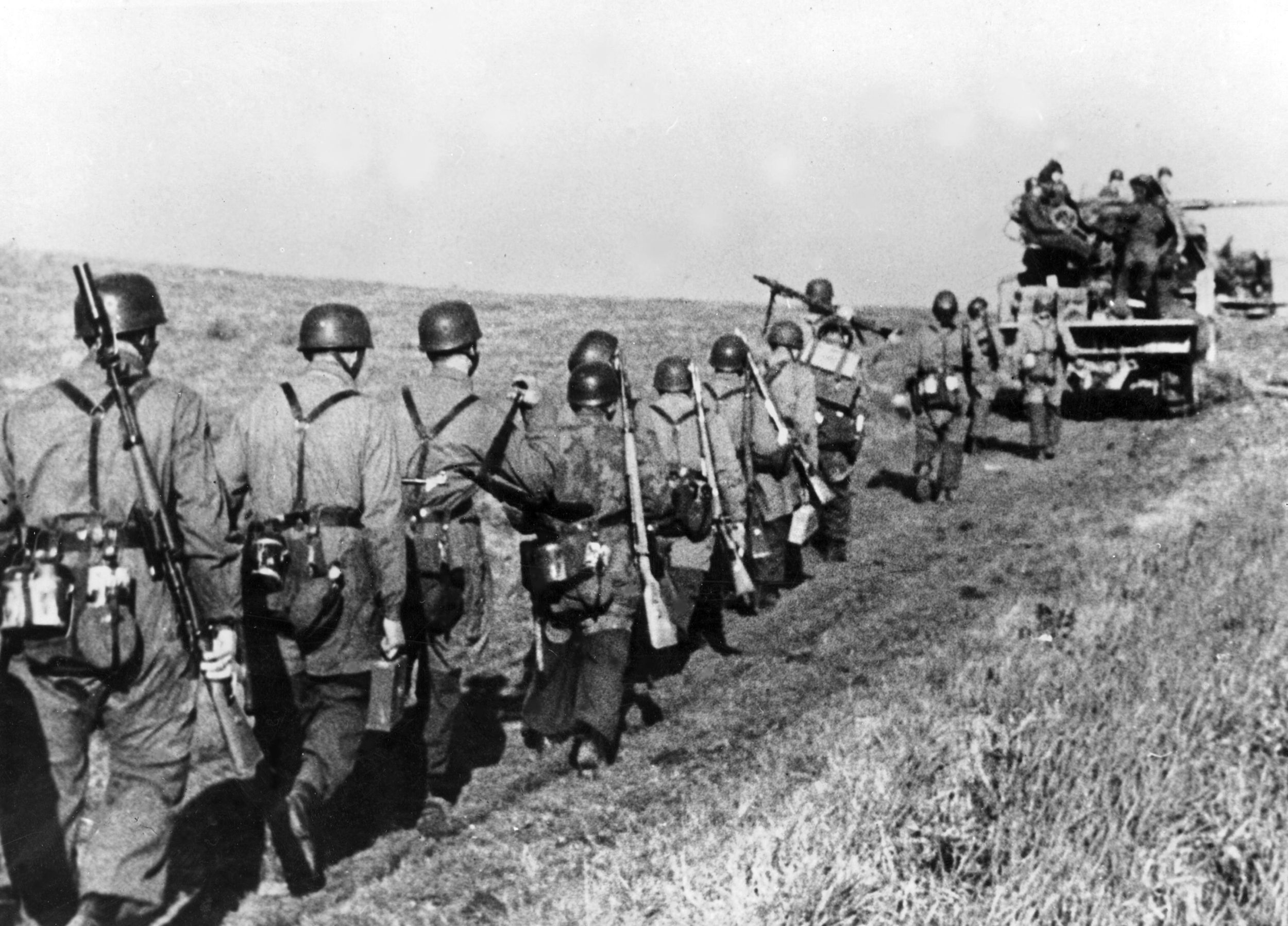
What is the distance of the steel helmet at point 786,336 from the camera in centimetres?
962

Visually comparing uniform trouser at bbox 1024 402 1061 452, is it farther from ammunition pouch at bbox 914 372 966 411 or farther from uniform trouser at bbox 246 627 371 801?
uniform trouser at bbox 246 627 371 801

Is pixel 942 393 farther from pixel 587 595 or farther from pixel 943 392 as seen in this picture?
pixel 587 595

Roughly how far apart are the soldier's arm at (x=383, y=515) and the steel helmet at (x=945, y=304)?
945 centimetres

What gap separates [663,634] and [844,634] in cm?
269

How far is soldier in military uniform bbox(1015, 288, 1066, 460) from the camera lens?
1600 centimetres

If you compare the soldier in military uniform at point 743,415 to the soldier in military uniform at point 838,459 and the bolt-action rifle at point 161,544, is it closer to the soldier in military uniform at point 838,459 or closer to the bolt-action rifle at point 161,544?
the soldier in military uniform at point 838,459

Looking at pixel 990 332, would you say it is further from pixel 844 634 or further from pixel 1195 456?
pixel 844 634

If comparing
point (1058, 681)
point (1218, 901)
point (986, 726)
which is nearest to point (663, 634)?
point (986, 726)

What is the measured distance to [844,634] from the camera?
854 cm

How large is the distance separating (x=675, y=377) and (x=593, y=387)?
6.59ft

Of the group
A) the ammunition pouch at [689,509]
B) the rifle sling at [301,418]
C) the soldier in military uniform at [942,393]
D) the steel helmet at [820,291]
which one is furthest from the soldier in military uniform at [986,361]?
the rifle sling at [301,418]

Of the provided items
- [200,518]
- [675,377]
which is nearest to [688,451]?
[675,377]

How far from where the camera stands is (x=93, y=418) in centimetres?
418

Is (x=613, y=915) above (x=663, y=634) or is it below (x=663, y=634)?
below
